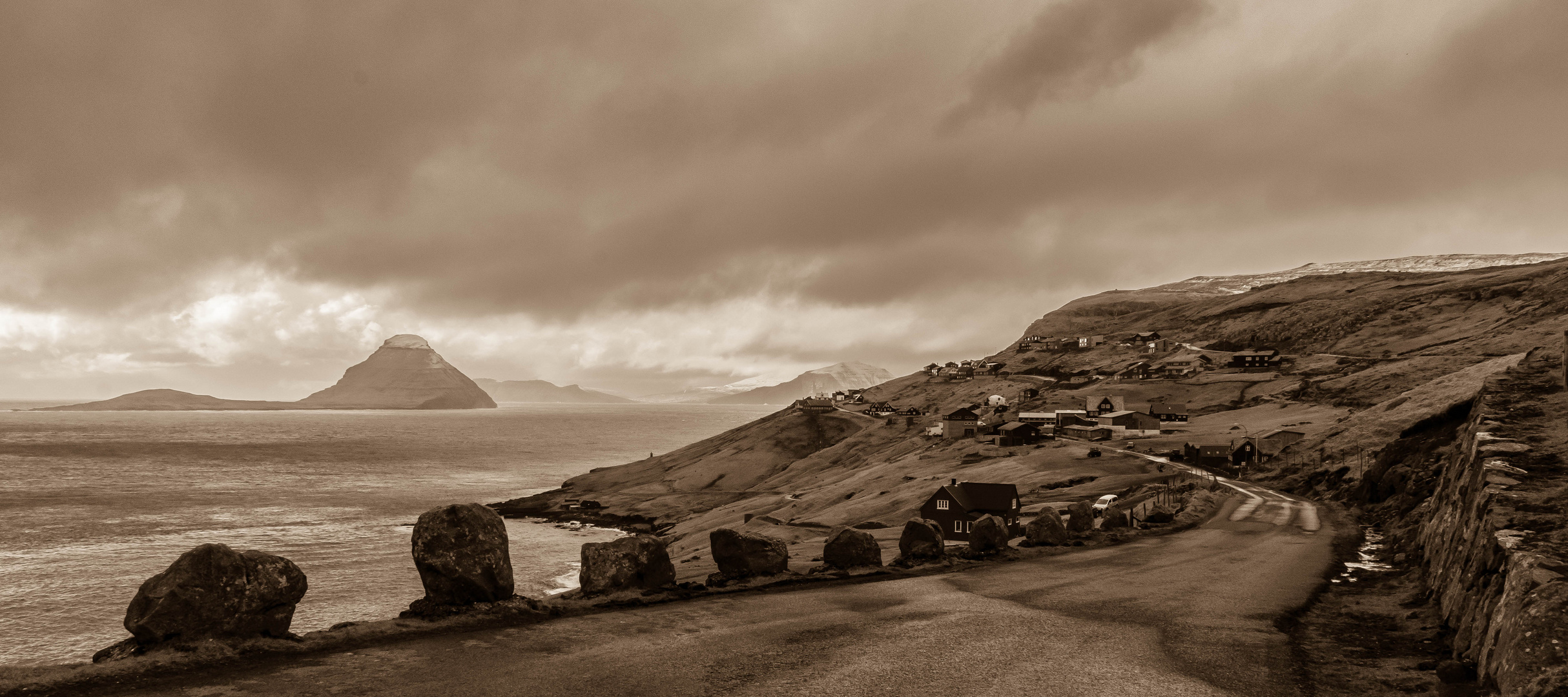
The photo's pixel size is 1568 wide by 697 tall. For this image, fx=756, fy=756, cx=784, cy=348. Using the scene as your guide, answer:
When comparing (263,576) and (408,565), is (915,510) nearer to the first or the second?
(408,565)

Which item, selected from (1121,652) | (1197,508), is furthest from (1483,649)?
(1197,508)

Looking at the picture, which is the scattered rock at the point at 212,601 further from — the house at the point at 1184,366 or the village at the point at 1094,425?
the house at the point at 1184,366

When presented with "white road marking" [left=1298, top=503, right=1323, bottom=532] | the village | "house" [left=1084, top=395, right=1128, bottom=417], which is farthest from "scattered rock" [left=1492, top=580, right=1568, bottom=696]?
"house" [left=1084, top=395, right=1128, bottom=417]

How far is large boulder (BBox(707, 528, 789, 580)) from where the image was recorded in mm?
21719

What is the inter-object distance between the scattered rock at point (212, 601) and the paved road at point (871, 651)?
1.27 meters

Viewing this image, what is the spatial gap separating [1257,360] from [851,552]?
6427 inches

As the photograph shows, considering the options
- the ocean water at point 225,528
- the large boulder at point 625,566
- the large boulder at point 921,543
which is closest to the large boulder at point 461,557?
the large boulder at point 625,566

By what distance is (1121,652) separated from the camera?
14484 millimetres

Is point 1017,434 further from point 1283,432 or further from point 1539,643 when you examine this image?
point 1539,643

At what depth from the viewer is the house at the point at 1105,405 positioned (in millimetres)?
127125

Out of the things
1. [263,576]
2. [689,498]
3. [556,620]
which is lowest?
[689,498]

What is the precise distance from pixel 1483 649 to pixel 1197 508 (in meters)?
37.0

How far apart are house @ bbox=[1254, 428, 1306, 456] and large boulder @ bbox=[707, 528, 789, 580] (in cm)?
7867

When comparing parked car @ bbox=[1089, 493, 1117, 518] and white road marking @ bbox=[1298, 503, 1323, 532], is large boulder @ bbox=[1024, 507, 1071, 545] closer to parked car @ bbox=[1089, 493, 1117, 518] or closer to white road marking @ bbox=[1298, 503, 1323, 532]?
white road marking @ bbox=[1298, 503, 1323, 532]
